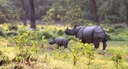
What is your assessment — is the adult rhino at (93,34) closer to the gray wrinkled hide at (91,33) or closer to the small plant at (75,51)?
the gray wrinkled hide at (91,33)

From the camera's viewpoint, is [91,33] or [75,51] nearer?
[75,51]

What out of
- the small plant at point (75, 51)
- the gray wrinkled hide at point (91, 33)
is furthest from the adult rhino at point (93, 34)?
the small plant at point (75, 51)

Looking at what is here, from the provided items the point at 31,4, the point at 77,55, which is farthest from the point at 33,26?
the point at 77,55

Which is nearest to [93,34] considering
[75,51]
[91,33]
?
[91,33]

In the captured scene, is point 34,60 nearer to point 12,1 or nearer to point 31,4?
point 31,4

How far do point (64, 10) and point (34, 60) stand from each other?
3753 centimetres

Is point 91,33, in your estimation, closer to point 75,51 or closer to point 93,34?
point 93,34

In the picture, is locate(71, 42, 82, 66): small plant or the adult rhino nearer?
locate(71, 42, 82, 66): small plant

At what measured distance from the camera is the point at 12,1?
56062 mm

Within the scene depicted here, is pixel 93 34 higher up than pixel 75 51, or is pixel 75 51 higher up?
pixel 75 51

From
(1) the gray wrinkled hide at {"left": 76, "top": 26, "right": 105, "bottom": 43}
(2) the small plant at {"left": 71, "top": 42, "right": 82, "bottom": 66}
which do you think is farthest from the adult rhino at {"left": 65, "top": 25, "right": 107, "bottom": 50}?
(2) the small plant at {"left": 71, "top": 42, "right": 82, "bottom": 66}

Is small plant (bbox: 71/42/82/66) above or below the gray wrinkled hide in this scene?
above

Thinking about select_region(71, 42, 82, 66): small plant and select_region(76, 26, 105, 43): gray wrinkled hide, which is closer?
select_region(71, 42, 82, 66): small plant

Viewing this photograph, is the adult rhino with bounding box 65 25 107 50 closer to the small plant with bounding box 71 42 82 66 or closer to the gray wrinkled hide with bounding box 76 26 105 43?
the gray wrinkled hide with bounding box 76 26 105 43
